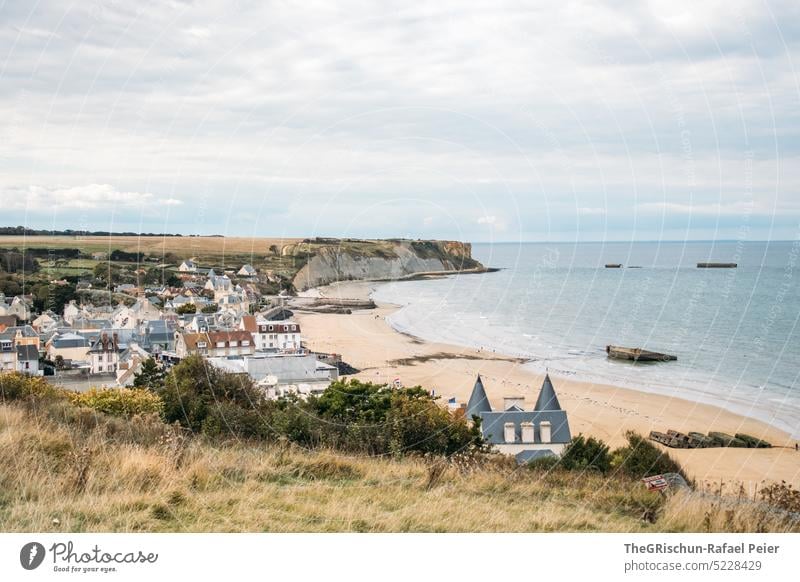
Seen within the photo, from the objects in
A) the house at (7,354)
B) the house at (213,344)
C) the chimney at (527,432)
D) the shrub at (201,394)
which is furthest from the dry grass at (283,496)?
the house at (213,344)

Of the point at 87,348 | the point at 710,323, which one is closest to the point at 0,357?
the point at 87,348

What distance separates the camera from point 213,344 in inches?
584

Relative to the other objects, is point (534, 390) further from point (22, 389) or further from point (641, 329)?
point (641, 329)

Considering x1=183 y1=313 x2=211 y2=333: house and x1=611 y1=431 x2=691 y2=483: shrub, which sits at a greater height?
x1=183 y1=313 x2=211 y2=333: house

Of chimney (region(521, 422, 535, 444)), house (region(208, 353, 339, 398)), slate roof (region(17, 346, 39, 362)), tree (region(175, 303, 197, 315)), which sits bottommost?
chimney (region(521, 422, 535, 444))

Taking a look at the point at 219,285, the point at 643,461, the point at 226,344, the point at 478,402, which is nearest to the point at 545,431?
the point at 643,461

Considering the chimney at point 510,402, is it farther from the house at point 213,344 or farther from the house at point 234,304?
the house at point 234,304

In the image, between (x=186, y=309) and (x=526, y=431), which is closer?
(x=526, y=431)

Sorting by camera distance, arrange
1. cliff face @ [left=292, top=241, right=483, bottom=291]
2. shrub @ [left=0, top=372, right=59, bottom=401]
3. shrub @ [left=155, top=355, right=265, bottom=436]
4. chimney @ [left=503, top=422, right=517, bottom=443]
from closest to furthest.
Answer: shrub @ [left=0, top=372, right=59, bottom=401]
shrub @ [left=155, top=355, right=265, bottom=436]
chimney @ [left=503, top=422, right=517, bottom=443]
cliff face @ [left=292, top=241, right=483, bottom=291]

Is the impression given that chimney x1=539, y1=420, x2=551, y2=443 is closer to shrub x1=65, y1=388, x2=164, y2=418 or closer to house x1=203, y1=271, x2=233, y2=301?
shrub x1=65, y1=388, x2=164, y2=418

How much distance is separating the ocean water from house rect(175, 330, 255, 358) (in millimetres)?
14251

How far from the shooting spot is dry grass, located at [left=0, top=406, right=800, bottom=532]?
5.18 metres

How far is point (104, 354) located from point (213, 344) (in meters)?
2.13

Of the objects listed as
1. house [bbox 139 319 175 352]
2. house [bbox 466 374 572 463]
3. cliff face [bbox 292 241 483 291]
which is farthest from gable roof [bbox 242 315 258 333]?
cliff face [bbox 292 241 483 291]
